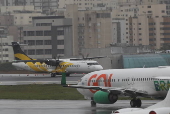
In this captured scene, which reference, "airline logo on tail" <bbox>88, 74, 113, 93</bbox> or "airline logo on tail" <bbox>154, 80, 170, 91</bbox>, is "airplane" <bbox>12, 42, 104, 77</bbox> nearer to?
"airline logo on tail" <bbox>88, 74, 113, 93</bbox>

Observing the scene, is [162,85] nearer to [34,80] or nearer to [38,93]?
[38,93]

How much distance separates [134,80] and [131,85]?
0.47 metres

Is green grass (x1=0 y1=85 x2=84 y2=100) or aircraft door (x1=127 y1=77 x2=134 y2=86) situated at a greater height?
aircraft door (x1=127 y1=77 x2=134 y2=86)

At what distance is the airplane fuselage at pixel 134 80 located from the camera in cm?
4000

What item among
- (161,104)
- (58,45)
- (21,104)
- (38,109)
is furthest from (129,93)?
(58,45)

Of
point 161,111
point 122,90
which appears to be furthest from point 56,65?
point 161,111

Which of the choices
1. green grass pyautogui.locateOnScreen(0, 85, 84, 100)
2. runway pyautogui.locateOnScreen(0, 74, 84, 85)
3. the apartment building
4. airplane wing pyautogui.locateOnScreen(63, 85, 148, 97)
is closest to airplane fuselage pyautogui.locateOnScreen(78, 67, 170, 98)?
airplane wing pyautogui.locateOnScreen(63, 85, 148, 97)

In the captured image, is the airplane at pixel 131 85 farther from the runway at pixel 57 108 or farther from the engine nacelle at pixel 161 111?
the engine nacelle at pixel 161 111

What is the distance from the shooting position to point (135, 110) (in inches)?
993

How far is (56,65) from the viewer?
107 metres

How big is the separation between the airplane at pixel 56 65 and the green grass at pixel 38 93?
32583mm

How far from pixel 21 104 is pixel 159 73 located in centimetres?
1283

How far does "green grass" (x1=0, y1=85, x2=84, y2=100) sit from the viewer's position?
54797 mm

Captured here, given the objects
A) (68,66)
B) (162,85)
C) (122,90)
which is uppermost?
(162,85)
